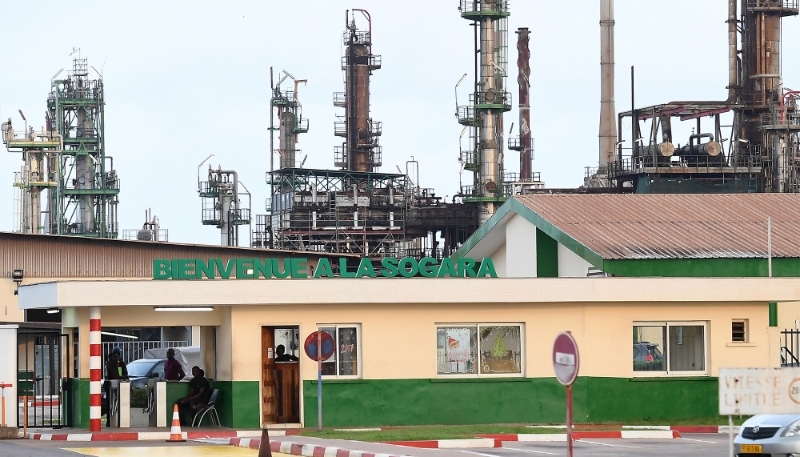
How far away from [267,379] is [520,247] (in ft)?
35.7

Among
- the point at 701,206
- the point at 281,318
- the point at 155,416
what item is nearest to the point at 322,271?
the point at 281,318

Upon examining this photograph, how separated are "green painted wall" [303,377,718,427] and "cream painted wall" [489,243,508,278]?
1032 centimetres

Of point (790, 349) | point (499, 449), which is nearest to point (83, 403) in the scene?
point (499, 449)

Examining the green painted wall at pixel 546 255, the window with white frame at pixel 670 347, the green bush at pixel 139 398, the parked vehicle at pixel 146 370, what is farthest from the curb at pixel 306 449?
the parked vehicle at pixel 146 370

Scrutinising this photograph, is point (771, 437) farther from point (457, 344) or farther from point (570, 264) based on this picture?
point (570, 264)

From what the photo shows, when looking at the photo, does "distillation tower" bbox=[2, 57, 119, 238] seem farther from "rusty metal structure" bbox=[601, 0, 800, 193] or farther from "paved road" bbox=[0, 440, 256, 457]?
"paved road" bbox=[0, 440, 256, 457]

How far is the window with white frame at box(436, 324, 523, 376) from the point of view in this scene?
92.2 ft

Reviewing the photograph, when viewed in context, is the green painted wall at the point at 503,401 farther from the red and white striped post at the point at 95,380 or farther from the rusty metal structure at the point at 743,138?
the rusty metal structure at the point at 743,138

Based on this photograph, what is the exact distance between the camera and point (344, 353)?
27672mm

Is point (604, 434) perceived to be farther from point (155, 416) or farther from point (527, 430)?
point (155, 416)

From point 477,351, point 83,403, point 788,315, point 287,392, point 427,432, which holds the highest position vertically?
point 788,315

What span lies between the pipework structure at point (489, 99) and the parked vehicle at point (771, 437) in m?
57.6

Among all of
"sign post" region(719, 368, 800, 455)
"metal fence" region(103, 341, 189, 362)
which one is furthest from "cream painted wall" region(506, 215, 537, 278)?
"sign post" region(719, 368, 800, 455)

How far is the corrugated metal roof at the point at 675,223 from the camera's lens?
3325cm
